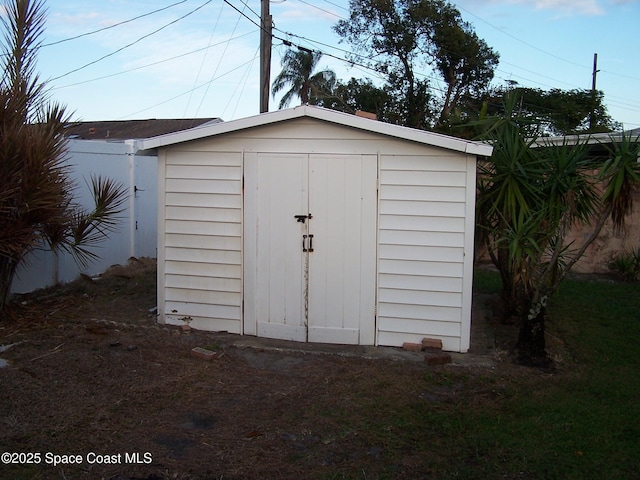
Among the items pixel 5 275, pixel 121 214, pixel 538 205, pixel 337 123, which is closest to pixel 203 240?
pixel 337 123

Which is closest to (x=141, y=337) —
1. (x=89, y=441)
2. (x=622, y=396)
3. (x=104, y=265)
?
(x=89, y=441)

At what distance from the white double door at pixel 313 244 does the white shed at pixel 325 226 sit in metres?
0.01

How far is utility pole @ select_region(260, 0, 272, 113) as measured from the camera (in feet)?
51.8

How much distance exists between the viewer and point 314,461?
4477 mm

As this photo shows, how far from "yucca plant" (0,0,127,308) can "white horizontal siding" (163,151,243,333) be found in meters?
1.30

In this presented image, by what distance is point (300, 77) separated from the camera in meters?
29.3

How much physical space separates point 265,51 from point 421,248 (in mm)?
10285

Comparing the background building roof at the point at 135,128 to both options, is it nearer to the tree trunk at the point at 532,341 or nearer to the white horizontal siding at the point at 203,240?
the white horizontal siding at the point at 203,240

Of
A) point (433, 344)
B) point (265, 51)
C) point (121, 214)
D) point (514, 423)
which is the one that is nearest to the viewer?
point (514, 423)

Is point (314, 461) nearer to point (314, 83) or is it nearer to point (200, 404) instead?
point (200, 404)

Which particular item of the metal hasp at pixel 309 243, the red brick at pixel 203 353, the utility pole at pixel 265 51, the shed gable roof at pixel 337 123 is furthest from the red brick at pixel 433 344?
the utility pole at pixel 265 51

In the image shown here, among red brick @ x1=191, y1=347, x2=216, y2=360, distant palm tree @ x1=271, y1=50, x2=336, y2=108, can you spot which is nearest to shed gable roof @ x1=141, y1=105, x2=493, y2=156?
red brick @ x1=191, y1=347, x2=216, y2=360

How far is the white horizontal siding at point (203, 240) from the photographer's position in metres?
7.65

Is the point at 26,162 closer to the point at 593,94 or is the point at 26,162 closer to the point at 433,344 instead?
the point at 433,344
